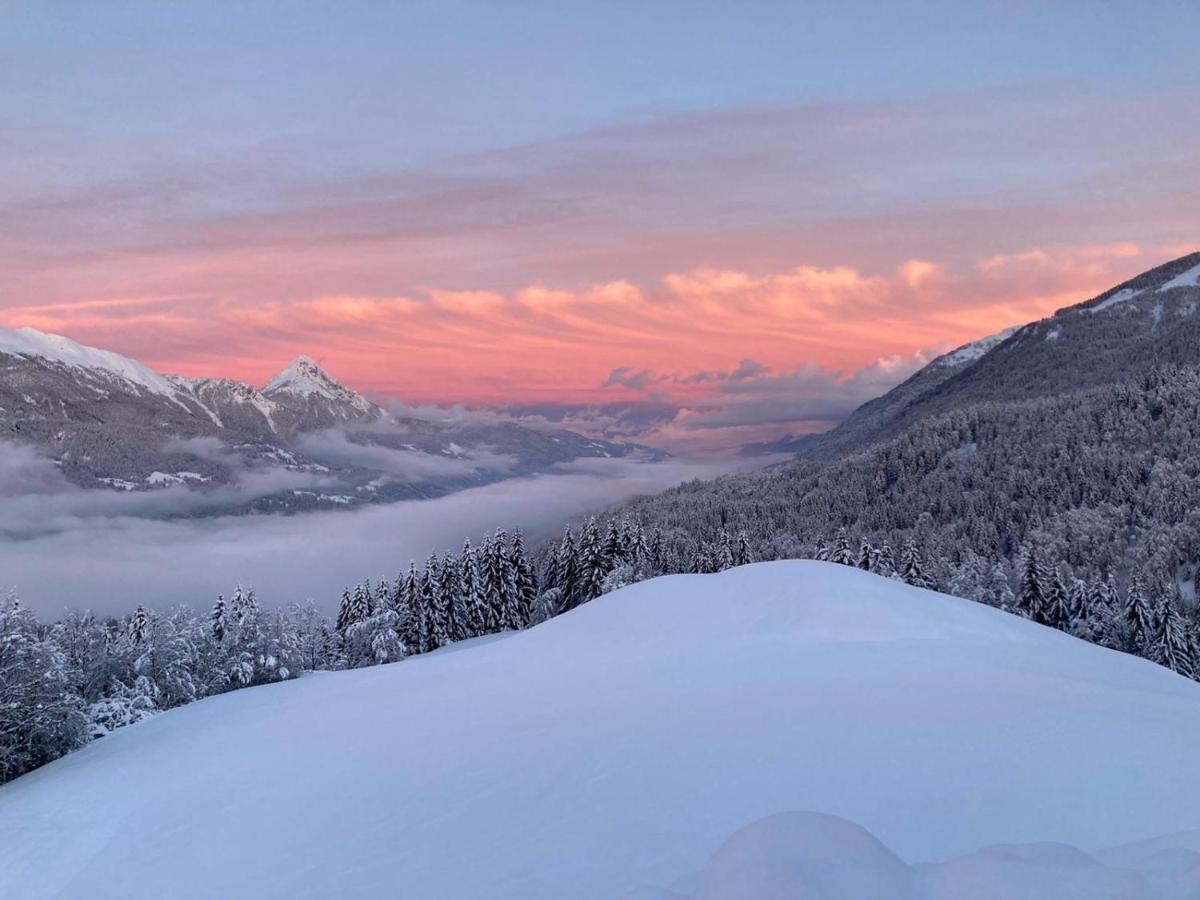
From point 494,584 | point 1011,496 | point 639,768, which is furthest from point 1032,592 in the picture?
point 1011,496

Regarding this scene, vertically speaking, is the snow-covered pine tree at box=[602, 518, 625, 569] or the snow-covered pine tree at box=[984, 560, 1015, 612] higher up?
the snow-covered pine tree at box=[602, 518, 625, 569]

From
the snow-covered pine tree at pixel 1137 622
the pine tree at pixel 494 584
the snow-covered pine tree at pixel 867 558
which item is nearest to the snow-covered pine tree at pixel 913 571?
the snow-covered pine tree at pixel 867 558

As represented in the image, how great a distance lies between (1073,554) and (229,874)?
123323 millimetres

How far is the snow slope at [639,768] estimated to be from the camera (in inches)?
346

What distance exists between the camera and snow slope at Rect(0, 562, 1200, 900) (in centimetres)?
880

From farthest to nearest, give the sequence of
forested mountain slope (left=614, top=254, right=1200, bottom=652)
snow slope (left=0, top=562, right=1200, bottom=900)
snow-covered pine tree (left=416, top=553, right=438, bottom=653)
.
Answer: forested mountain slope (left=614, top=254, right=1200, bottom=652), snow-covered pine tree (left=416, top=553, right=438, bottom=653), snow slope (left=0, top=562, right=1200, bottom=900)

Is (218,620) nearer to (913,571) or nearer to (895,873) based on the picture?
(895,873)

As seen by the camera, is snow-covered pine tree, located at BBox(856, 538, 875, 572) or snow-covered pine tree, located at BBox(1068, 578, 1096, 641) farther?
snow-covered pine tree, located at BBox(856, 538, 875, 572)

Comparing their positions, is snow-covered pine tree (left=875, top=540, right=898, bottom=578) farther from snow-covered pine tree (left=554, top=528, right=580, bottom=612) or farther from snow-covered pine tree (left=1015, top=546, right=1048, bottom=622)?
snow-covered pine tree (left=554, top=528, right=580, bottom=612)

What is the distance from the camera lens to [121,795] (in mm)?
15758

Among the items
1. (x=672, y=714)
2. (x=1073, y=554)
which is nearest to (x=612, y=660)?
(x=672, y=714)

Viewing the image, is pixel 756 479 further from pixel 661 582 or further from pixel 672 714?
pixel 672 714

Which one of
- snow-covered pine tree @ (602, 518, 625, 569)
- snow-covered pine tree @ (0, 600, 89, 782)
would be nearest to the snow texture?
snow-covered pine tree @ (0, 600, 89, 782)

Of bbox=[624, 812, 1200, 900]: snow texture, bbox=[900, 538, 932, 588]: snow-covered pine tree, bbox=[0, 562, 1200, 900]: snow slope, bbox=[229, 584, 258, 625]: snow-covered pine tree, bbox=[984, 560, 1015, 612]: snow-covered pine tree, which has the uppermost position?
bbox=[624, 812, 1200, 900]: snow texture
